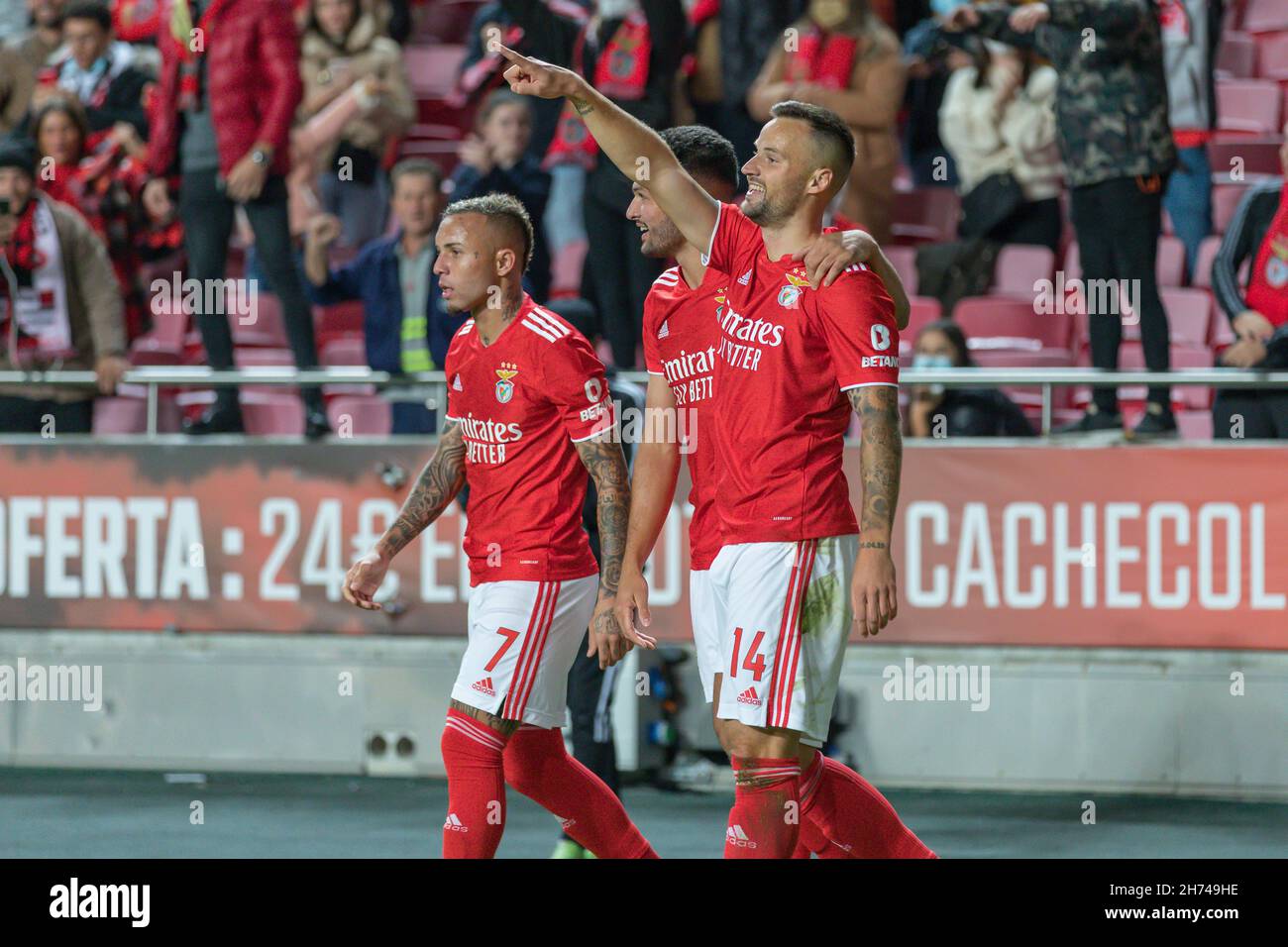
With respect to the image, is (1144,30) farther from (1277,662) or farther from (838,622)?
(838,622)

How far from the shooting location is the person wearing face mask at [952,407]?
382 inches

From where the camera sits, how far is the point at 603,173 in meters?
9.89

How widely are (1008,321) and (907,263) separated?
725 millimetres

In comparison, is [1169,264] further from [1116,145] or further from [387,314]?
[387,314]

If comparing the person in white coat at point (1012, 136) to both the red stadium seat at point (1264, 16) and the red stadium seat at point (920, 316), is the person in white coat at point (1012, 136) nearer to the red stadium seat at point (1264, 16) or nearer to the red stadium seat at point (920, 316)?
the red stadium seat at point (920, 316)

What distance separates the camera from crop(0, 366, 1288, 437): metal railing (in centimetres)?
909

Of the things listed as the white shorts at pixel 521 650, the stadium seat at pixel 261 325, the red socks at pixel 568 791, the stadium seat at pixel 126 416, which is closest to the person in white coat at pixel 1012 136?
the stadium seat at pixel 261 325

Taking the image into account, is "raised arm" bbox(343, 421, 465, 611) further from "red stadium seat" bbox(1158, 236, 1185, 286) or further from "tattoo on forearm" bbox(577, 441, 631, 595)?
"red stadium seat" bbox(1158, 236, 1185, 286)

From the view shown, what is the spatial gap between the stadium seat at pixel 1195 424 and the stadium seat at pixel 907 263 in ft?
5.77

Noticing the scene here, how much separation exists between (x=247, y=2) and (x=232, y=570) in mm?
2859

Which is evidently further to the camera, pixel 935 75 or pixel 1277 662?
pixel 935 75

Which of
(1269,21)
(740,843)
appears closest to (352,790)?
(740,843)

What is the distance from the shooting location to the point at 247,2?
10227 millimetres

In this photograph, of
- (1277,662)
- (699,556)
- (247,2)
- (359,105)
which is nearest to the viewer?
(699,556)
